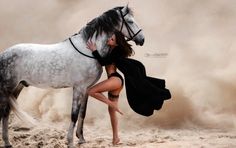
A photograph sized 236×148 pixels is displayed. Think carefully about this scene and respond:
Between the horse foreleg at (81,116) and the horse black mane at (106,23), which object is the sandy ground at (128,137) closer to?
the horse foreleg at (81,116)

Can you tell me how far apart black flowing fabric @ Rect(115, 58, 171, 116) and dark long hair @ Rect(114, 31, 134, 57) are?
0.09m

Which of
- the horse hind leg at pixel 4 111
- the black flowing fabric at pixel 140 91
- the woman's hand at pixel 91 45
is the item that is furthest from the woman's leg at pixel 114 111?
the horse hind leg at pixel 4 111

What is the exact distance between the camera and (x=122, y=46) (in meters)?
6.13

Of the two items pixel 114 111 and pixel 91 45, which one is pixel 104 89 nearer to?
pixel 114 111

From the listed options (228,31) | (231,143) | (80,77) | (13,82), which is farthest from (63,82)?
(228,31)

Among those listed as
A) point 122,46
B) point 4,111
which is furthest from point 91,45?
point 4,111

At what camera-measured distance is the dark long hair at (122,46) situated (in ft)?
20.0

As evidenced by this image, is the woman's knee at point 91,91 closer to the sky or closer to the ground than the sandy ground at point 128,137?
closer to the sky

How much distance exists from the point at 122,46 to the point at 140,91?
61 cm

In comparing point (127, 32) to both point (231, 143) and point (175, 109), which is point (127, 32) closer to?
point (231, 143)

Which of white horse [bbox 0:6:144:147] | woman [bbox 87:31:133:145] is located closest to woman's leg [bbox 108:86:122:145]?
woman [bbox 87:31:133:145]

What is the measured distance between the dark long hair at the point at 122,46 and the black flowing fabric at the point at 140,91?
0.29 ft

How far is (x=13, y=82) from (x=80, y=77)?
0.96 meters

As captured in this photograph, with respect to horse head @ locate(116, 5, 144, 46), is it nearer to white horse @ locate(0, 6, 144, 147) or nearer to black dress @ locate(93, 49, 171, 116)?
white horse @ locate(0, 6, 144, 147)
